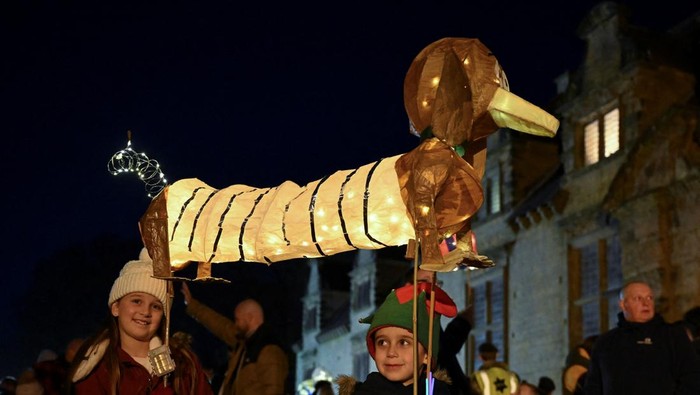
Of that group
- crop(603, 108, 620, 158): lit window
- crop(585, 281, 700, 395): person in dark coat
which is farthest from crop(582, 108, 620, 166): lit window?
crop(585, 281, 700, 395): person in dark coat

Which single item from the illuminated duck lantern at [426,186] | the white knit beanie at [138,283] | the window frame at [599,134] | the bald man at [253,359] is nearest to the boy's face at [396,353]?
the illuminated duck lantern at [426,186]

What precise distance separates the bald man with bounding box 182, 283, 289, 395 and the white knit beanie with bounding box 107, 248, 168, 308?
2.01m

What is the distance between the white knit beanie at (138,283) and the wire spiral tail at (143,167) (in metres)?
0.69

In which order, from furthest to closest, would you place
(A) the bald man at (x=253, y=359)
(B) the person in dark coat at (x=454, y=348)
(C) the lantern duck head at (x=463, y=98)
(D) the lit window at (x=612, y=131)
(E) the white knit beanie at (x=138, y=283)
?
(D) the lit window at (x=612, y=131) → (A) the bald man at (x=253, y=359) → (B) the person in dark coat at (x=454, y=348) → (E) the white knit beanie at (x=138, y=283) → (C) the lantern duck head at (x=463, y=98)

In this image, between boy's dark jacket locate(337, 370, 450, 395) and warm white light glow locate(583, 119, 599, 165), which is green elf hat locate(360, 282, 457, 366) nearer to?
boy's dark jacket locate(337, 370, 450, 395)

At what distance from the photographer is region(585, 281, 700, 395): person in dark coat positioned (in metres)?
6.37

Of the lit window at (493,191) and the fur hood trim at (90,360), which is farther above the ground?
the lit window at (493,191)

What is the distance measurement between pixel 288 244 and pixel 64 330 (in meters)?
38.5

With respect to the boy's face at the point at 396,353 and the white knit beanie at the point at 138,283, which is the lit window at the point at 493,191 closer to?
the white knit beanie at the point at 138,283

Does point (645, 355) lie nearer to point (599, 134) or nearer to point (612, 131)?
point (612, 131)

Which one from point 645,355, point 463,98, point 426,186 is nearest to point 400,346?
point 426,186

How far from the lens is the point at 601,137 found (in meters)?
18.6

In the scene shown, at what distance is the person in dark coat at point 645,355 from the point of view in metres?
6.37

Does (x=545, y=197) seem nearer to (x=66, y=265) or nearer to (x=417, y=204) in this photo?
(x=417, y=204)
